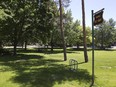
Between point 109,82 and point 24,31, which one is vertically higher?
point 24,31

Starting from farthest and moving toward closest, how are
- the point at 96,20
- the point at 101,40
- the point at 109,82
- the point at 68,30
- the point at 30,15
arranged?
1. the point at 101,40
2. the point at 68,30
3. the point at 30,15
4. the point at 109,82
5. the point at 96,20

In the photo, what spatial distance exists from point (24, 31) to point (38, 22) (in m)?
2.20

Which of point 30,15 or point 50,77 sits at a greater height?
point 30,15

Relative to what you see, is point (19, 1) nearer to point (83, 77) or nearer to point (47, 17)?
point (47, 17)

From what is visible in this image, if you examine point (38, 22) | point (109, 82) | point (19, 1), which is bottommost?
point (109, 82)

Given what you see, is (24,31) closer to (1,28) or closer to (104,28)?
(1,28)

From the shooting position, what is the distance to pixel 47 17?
97.6 ft

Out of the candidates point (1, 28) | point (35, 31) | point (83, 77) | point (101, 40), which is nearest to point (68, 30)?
point (35, 31)

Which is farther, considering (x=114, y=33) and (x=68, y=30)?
(x=114, y=33)

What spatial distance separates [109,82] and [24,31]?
1979 cm

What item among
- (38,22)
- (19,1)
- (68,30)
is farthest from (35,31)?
(68,30)

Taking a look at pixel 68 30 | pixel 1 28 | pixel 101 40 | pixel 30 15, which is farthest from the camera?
pixel 101 40

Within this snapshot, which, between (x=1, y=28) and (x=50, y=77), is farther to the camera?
(x=1, y=28)

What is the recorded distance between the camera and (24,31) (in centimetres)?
3041
